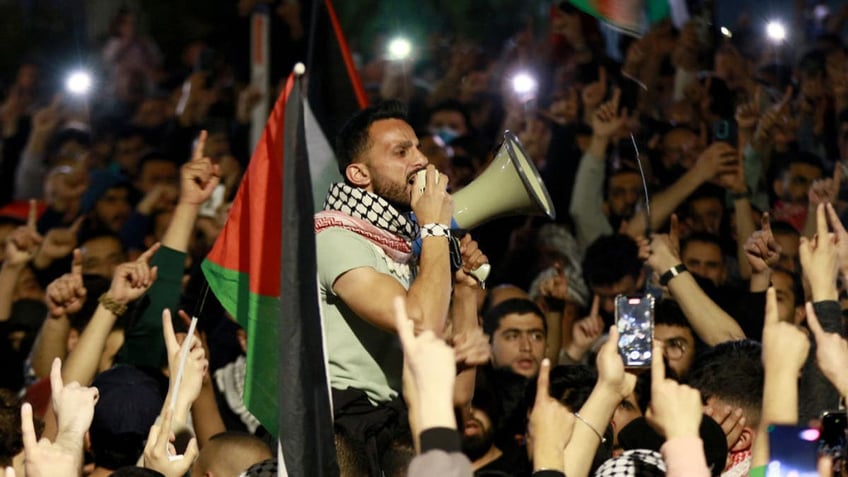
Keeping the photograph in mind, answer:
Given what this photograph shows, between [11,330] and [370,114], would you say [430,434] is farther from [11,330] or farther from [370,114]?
[11,330]

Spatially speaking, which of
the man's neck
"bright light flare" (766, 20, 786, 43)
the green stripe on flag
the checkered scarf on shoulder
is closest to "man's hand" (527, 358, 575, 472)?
the green stripe on flag

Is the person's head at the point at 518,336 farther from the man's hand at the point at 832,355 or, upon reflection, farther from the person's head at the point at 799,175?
the man's hand at the point at 832,355

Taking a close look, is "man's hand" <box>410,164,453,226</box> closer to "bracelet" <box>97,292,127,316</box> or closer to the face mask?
"bracelet" <box>97,292,127,316</box>

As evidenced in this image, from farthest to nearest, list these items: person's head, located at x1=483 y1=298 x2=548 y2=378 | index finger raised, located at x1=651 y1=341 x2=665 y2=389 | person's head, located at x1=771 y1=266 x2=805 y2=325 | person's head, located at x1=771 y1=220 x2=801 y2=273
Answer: person's head, located at x1=771 y1=220 x2=801 y2=273, person's head, located at x1=483 y1=298 x2=548 y2=378, person's head, located at x1=771 y1=266 x2=805 y2=325, index finger raised, located at x1=651 y1=341 x2=665 y2=389

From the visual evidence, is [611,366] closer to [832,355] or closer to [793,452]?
[832,355]

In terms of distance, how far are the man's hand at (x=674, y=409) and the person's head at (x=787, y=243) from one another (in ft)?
13.9

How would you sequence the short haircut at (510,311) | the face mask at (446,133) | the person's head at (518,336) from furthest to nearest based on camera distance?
the face mask at (446,133) → the short haircut at (510,311) → the person's head at (518,336)

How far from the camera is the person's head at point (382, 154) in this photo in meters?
6.05

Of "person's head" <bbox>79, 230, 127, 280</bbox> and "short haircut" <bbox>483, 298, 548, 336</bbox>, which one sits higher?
"person's head" <bbox>79, 230, 127, 280</bbox>

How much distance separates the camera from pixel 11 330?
28.7 ft

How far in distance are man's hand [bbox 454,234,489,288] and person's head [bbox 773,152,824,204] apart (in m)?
4.31

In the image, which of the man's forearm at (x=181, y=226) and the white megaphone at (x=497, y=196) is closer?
the white megaphone at (x=497, y=196)

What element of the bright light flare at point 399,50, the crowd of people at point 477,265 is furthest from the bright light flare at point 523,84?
the bright light flare at point 399,50

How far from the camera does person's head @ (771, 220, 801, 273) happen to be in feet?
27.9
